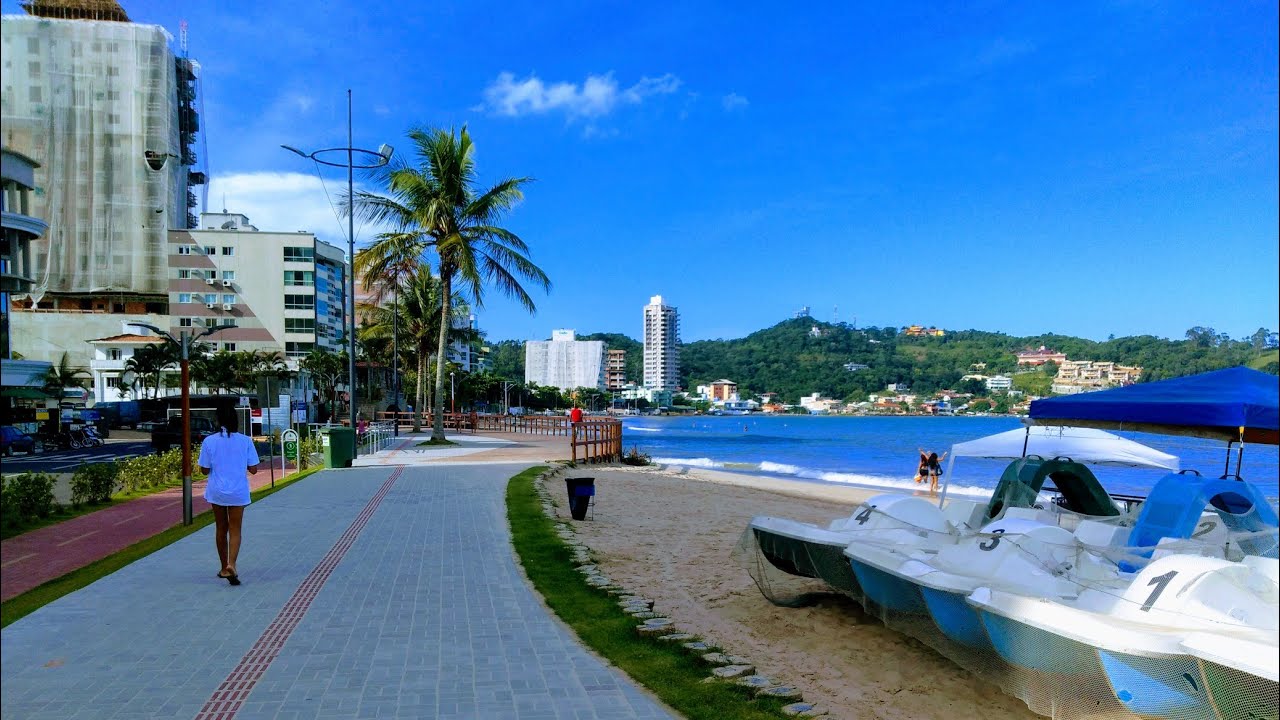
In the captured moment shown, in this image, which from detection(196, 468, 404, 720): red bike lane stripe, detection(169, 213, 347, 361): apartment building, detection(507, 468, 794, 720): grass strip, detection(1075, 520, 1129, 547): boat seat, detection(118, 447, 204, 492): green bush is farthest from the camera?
detection(169, 213, 347, 361): apartment building

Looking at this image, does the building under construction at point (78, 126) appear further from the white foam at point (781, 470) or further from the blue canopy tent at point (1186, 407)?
the white foam at point (781, 470)

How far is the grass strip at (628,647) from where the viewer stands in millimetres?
4438

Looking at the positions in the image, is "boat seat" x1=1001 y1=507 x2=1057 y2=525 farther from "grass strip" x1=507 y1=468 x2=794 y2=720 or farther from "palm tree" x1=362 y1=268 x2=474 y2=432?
"palm tree" x1=362 y1=268 x2=474 y2=432

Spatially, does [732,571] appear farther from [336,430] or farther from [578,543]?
[336,430]

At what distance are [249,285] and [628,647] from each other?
60.1 metres

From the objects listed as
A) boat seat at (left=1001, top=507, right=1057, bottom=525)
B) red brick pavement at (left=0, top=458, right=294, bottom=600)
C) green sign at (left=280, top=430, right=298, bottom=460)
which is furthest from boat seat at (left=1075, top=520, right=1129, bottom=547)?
green sign at (left=280, top=430, right=298, bottom=460)

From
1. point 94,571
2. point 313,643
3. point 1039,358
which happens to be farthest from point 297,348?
point 313,643

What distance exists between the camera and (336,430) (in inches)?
789

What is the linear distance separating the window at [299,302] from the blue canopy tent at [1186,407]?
60.1 meters

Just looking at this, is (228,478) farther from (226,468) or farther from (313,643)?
(313,643)

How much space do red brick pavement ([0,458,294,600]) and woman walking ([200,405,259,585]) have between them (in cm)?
139

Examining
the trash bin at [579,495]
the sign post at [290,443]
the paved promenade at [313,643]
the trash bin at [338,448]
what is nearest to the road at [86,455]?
the sign post at [290,443]

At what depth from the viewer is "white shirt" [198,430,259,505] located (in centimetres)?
687

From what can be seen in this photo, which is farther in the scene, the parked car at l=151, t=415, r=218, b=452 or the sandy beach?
the parked car at l=151, t=415, r=218, b=452
